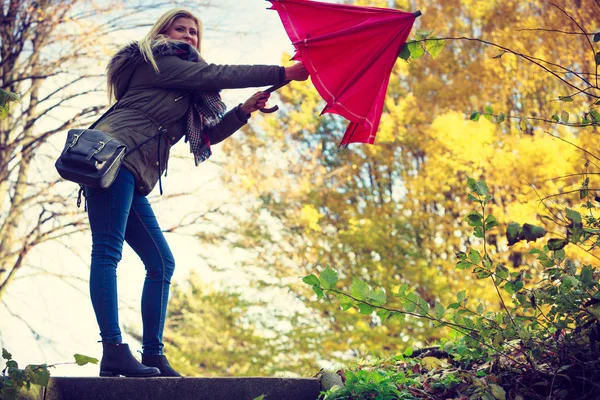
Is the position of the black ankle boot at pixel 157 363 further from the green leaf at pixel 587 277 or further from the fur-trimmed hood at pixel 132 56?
the green leaf at pixel 587 277

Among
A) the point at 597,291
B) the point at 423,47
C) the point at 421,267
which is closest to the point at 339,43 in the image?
the point at 423,47

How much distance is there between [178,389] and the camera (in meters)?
2.75

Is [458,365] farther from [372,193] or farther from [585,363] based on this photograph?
[372,193]

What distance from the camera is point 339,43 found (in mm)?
3082

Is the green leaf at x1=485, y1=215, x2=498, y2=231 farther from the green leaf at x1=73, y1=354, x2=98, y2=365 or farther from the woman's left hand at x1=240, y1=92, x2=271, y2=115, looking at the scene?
the green leaf at x1=73, y1=354, x2=98, y2=365

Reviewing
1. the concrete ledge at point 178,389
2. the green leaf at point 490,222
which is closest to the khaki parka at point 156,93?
the concrete ledge at point 178,389

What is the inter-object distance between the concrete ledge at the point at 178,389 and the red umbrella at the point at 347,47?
1347 millimetres

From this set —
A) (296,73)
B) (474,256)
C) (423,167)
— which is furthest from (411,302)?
(423,167)

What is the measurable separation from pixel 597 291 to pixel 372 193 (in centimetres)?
852

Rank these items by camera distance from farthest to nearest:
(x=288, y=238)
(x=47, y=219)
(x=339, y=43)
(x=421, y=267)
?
(x=288, y=238), (x=421, y=267), (x=47, y=219), (x=339, y=43)

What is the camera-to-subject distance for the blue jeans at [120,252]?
9.22ft

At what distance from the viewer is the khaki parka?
294 centimetres

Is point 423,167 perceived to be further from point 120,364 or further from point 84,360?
point 84,360

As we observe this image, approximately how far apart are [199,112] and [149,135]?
32 cm
